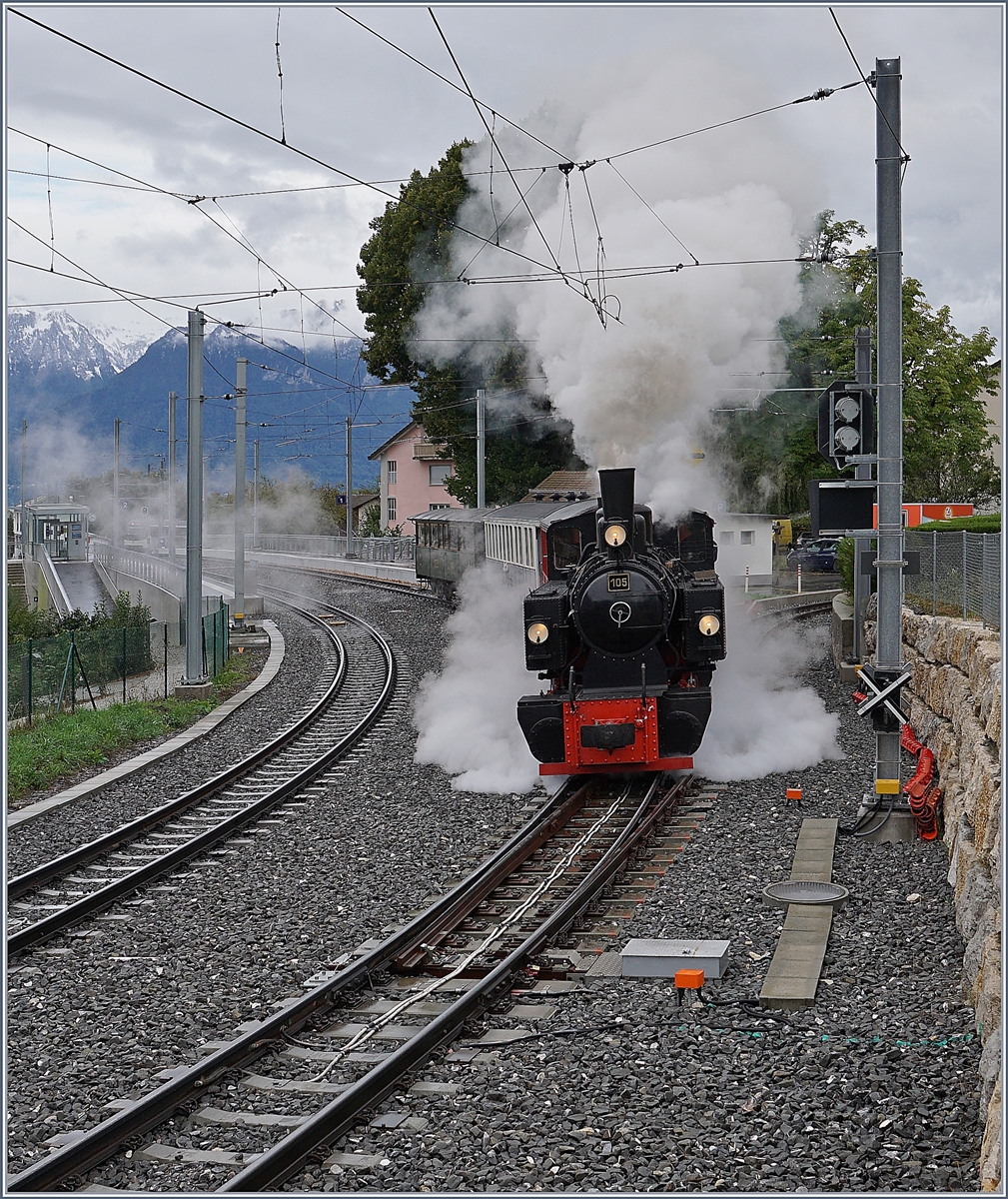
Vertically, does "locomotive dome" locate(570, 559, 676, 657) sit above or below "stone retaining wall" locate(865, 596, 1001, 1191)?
above

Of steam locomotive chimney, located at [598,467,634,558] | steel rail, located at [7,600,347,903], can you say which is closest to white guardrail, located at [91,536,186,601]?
steel rail, located at [7,600,347,903]

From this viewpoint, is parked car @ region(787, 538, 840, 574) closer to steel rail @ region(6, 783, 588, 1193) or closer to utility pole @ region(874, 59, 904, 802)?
utility pole @ region(874, 59, 904, 802)

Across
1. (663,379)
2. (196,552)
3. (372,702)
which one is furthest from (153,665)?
(663,379)

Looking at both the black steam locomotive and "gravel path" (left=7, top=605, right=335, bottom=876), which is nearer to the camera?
"gravel path" (left=7, top=605, right=335, bottom=876)

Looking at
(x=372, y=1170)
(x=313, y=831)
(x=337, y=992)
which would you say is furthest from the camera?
(x=313, y=831)

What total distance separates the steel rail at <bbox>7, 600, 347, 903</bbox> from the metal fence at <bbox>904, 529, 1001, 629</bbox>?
7.93 meters

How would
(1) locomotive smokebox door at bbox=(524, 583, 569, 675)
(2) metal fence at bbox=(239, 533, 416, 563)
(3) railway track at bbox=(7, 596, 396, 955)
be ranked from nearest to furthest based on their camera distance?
(3) railway track at bbox=(7, 596, 396, 955)
(1) locomotive smokebox door at bbox=(524, 583, 569, 675)
(2) metal fence at bbox=(239, 533, 416, 563)

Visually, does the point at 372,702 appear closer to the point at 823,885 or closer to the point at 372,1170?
the point at 823,885

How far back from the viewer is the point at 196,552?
1931 cm

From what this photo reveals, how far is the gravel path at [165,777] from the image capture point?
454 inches

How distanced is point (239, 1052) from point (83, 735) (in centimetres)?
1035

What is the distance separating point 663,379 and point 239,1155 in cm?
1102

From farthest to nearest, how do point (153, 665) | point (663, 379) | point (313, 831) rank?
point (153, 665) < point (663, 379) < point (313, 831)

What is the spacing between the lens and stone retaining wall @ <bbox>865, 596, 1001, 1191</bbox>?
5566 millimetres
